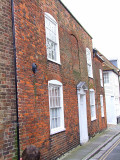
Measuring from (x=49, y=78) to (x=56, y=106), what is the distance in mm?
1260

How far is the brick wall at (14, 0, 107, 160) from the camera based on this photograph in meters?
6.08

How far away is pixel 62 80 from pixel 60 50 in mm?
1346

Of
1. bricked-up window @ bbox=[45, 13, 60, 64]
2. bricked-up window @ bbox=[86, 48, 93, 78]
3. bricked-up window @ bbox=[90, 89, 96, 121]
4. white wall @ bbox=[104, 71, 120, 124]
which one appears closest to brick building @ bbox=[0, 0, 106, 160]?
bricked-up window @ bbox=[45, 13, 60, 64]

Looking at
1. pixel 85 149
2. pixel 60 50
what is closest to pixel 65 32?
pixel 60 50

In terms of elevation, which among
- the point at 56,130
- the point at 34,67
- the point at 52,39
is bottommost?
the point at 56,130

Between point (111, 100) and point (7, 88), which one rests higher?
point (7, 88)

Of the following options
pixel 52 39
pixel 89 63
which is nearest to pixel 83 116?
pixel 89 63

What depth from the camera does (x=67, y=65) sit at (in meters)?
9.98

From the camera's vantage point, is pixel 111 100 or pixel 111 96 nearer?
pixel 111 100

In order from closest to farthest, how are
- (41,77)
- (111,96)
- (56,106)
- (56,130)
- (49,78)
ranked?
1. (41,77)
2. (49,78)
3. (56,130)
4. (56,106)
5. (111,96)

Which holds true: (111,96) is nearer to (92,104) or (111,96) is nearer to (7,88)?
(92,104)

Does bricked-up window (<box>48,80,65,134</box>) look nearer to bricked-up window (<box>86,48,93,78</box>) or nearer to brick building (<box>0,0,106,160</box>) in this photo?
brick building (<box>0,0,106,160</box>)

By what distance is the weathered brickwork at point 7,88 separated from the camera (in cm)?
507

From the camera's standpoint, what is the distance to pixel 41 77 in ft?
23.8
